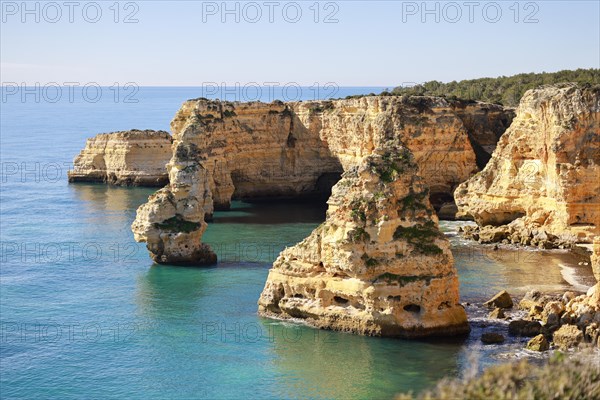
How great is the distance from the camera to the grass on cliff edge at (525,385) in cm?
1984

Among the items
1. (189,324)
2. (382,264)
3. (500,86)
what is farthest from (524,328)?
(500,86)

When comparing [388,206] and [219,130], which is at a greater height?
[219,130]

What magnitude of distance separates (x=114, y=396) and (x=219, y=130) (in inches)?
1620

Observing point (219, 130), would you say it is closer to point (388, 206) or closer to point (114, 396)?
point (388, 206)

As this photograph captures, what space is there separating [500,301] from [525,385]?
58.3 feet

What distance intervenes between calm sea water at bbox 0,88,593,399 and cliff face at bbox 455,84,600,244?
8.35 feet

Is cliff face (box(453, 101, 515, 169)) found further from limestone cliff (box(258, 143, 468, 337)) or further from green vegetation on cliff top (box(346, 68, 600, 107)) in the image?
limestone cliff (box(258, 143, 468, 337))

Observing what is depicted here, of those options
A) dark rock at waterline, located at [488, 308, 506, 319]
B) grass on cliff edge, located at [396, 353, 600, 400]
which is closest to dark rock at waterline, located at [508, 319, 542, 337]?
dark rock at waterline, located at [488, 308, 506, 319]

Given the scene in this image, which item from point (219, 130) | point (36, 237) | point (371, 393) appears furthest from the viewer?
point (219, 130)

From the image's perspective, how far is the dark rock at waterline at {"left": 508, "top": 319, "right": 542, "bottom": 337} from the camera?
3444cm

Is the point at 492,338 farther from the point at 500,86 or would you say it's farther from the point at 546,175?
the point at 500,86

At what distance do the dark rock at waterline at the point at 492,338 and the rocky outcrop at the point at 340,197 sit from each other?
3.93 feet

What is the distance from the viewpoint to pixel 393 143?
122ft

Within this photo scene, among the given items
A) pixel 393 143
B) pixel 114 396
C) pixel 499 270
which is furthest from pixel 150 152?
pixel 114 396
